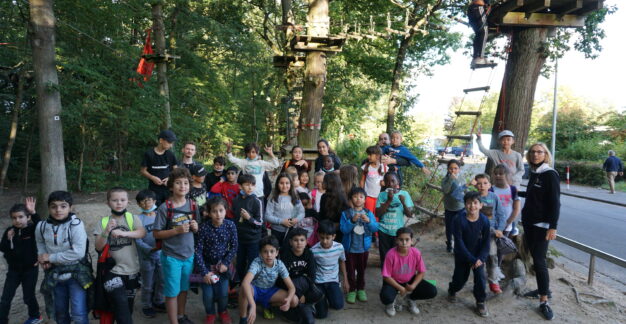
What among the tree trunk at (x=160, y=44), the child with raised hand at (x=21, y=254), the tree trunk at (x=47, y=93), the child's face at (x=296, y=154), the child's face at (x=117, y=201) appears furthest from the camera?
the tree trunk at (x=160, y=44)

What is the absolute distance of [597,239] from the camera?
8.16m

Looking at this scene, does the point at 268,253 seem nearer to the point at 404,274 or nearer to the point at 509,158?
the point at 404,274

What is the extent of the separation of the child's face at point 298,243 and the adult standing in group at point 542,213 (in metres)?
2.55

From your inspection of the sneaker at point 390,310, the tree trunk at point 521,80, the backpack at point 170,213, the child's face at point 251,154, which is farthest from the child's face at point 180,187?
the tree trunk at point 521,80

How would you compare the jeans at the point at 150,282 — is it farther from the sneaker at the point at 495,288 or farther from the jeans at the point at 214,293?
the sneaker at the point at 495,288

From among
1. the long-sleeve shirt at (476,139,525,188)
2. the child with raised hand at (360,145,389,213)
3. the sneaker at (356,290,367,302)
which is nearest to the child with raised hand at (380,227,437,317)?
the sneaker at (356,290,367,302)

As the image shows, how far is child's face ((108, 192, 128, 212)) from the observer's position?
309 centimetres

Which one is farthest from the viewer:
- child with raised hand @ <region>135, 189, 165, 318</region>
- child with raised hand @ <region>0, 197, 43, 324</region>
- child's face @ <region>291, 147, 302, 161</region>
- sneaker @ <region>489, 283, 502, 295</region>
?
child's face @ <region>291, 147, 302, 161</region>

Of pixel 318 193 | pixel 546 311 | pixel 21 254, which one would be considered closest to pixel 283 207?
pixel 318 193

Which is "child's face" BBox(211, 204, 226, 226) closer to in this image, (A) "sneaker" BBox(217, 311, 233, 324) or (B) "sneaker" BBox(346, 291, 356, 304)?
(A) "sneaker" BBox(217, 311, 233, 324)

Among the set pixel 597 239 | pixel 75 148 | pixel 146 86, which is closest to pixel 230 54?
pixel 146 86

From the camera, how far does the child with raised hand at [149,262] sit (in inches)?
141

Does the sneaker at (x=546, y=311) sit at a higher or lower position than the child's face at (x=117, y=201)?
lower

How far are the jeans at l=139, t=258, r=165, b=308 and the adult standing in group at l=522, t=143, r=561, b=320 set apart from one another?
4160mm
